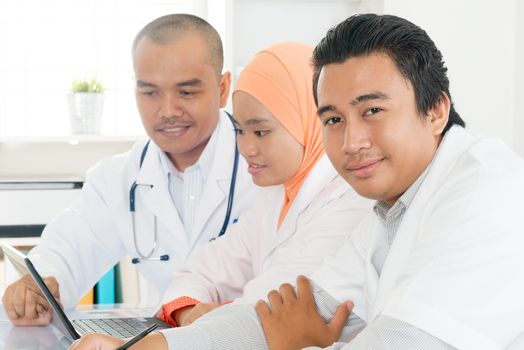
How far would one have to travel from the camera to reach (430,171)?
1357mm

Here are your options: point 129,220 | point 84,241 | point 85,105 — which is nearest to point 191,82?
point 129,220

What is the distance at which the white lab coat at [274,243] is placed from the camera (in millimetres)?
1774

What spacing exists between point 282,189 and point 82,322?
534mm

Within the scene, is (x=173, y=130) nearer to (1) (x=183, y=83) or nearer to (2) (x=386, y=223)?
(1) (x=183, y=83)

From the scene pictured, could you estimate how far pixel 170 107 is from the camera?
229 cm

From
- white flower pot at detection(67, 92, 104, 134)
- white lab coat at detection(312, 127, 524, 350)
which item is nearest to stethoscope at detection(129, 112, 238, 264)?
white lab coat at detection(312, 127, 524, 350)

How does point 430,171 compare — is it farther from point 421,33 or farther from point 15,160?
point 15,160

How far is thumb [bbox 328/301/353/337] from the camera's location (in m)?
1.54

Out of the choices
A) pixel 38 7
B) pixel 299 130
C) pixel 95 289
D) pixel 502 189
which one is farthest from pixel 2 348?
pixel 38 7

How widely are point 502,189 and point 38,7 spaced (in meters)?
3.34

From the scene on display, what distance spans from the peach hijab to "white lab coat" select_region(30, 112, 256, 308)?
397 mm

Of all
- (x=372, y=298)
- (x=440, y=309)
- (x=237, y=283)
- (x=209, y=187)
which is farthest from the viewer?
(x=209, y=187)

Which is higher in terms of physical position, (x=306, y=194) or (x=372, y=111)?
(x=372, y=111)

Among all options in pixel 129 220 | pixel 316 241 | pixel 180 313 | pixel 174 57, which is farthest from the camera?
pixel 129 220
